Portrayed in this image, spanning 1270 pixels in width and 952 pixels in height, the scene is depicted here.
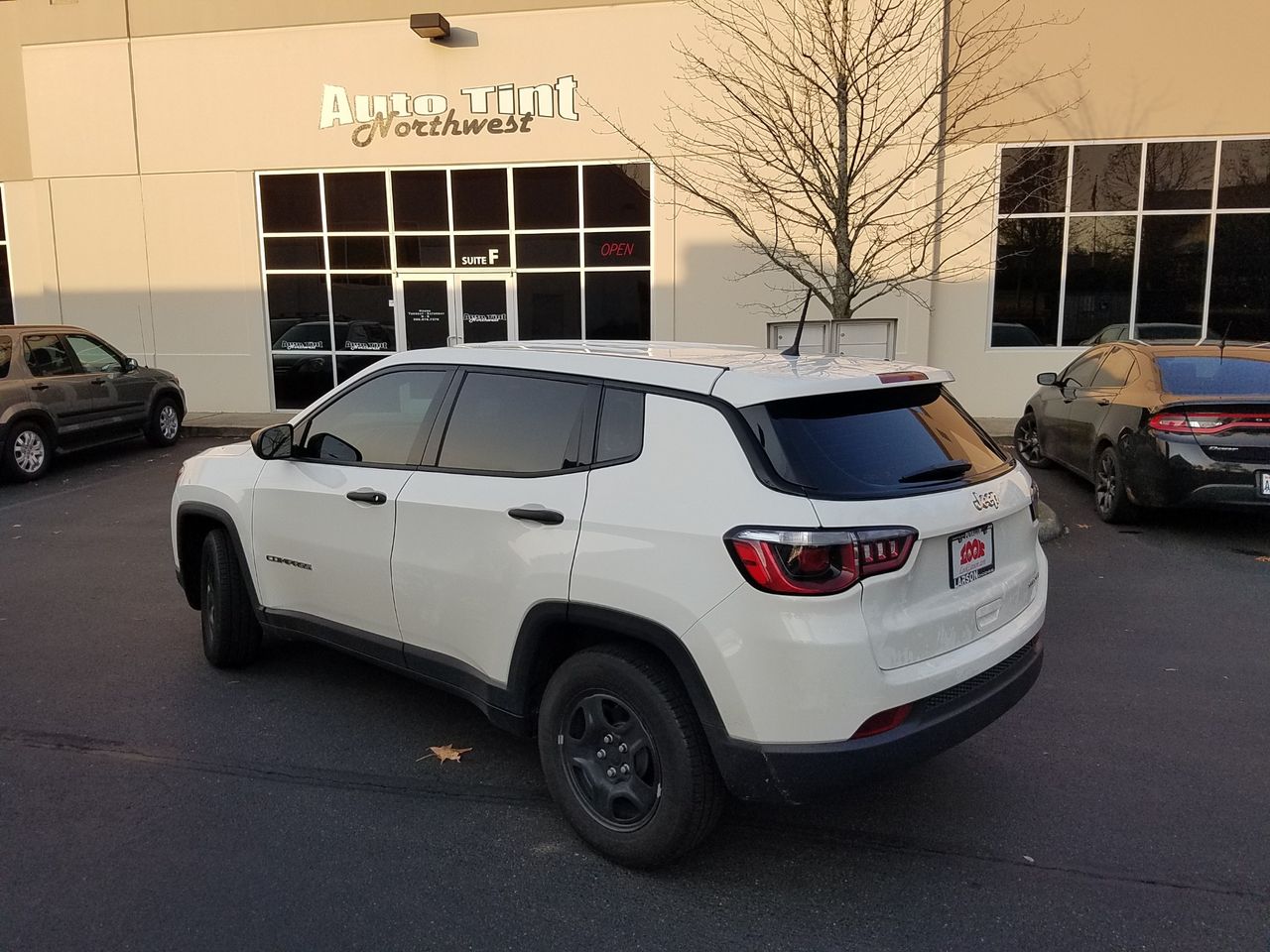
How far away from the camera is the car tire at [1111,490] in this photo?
8266mm

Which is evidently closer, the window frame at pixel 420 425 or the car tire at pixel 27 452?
the window frame at pixel 420 425

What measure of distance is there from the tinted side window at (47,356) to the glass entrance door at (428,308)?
5.47 meters

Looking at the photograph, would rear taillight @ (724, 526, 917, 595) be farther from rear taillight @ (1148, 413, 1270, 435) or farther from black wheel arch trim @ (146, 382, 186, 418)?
black wheel arch trim @ (146, 382, 186, 418)

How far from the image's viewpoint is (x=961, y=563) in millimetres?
3314

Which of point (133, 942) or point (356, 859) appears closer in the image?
point (133, 942)

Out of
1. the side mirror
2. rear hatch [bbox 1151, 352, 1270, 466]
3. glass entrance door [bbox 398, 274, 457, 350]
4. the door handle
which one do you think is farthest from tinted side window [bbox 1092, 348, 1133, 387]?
glass entrance door [bbox 398, 274, 457, 350]

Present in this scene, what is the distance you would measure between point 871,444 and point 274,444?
9.53ft

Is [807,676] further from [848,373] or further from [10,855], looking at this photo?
[10,855]

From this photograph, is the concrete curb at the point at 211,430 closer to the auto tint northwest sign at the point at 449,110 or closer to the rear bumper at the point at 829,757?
the auto tint northwest sign at the point at 449,110

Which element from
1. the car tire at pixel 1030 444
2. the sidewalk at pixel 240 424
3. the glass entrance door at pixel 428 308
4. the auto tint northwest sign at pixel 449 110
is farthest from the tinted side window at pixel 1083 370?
the glass entrance door at pixel 428 308

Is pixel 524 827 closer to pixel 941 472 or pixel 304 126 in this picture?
pixel 941 472

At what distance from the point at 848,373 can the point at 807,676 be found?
1210 mm

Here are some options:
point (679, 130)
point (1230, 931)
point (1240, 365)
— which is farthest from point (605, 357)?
point (679, 130)

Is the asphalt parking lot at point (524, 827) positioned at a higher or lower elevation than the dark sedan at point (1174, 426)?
lower
